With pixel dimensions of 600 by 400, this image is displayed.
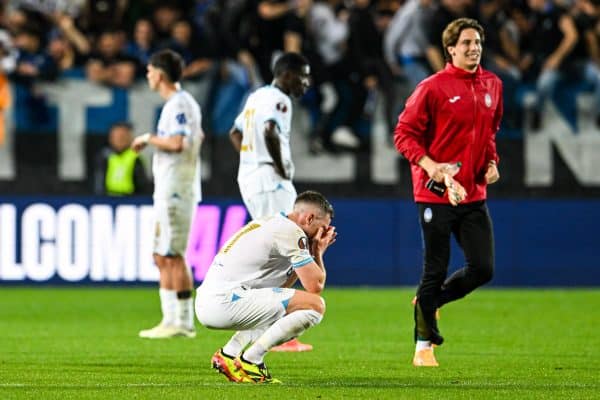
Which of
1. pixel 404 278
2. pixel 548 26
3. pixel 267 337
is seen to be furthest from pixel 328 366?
pixel 548 26

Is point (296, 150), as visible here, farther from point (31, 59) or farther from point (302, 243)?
point (302, 243)

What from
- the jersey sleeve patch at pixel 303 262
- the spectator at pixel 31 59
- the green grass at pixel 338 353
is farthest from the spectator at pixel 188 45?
the jersey sleeve patch at pixel 303 262

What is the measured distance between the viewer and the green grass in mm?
8102

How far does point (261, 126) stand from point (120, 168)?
23.0 ft

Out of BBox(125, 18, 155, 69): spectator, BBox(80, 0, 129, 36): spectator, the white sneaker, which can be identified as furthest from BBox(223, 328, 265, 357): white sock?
BBox(80, 0, 129, 36): spectator

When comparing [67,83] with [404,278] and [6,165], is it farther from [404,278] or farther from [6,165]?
[404,278]

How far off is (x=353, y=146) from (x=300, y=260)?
10216mm

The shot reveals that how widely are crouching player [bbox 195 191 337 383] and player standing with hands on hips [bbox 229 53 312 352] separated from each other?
2.52 m

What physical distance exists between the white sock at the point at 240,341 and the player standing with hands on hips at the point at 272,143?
226 centimetres

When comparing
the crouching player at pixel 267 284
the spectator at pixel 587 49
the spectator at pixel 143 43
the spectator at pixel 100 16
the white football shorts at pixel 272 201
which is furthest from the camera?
the spectator at pixel 100 16

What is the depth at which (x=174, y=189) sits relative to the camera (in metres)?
12.0

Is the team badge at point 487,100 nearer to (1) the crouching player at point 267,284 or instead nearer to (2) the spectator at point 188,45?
(1) the crouching player at point 267,284

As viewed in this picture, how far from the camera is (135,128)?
1817 centimetres

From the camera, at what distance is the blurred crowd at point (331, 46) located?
18.2 meters
